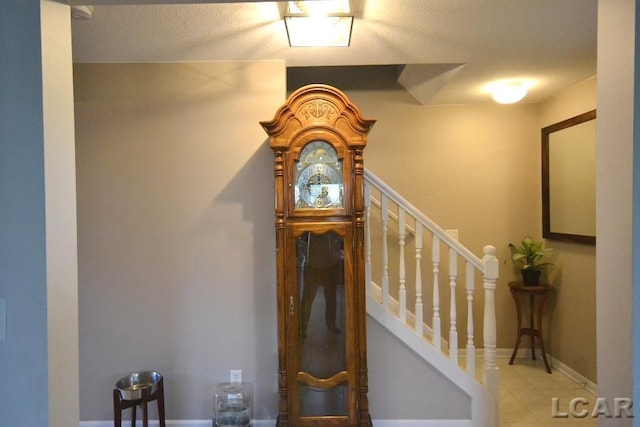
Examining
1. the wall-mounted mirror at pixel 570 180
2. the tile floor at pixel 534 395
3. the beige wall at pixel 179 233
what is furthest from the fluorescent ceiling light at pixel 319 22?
the tile floor at pixel 534 395

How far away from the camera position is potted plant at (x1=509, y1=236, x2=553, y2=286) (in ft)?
10.6

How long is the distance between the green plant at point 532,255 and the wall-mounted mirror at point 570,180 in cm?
18

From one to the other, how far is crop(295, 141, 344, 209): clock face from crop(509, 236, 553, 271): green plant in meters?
2.13

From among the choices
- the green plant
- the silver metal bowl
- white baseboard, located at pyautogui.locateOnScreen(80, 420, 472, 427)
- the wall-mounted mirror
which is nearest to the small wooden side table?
the green plant

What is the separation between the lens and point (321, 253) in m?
2.09

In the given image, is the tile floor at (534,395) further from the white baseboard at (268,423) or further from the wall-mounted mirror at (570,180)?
the wall-mounted mirror at (570,180)

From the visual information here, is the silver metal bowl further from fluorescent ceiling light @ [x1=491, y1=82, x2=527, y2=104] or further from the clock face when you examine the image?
fluorescent ceiling light @ [x1=491, y1=82, x2=527, y2=104]

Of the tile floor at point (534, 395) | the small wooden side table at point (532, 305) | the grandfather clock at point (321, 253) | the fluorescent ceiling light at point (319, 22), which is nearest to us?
the fluorescent ceiling light at point (319, 22)

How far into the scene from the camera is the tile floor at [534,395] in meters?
2.53

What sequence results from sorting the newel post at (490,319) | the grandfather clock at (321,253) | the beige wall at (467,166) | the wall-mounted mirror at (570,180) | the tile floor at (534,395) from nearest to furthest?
the grandfather clock at (321,253) → the newel post at (490,319) → the tile floor at (534,395) → the wall-mounted mirror at (570,180) → the beige wall at (467,166)

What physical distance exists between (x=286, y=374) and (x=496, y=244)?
2.45m

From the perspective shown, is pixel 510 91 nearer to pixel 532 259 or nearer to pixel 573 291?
pixel 532 259

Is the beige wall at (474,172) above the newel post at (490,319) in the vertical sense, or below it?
above

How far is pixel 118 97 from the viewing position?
2.40 meters
